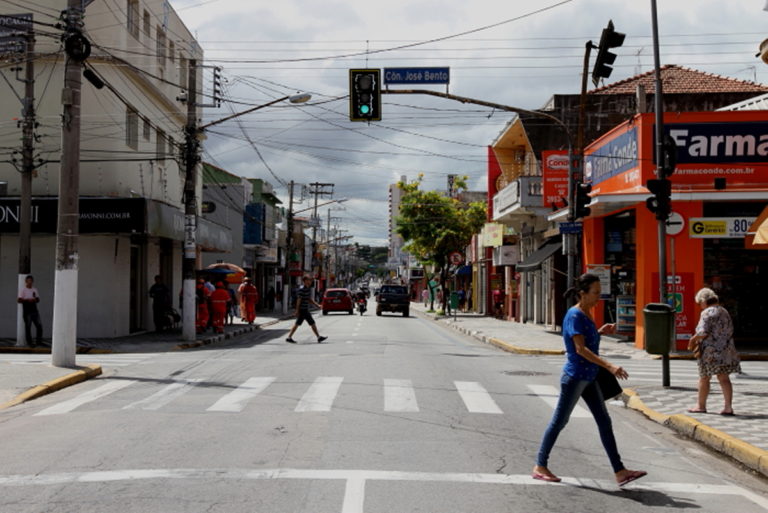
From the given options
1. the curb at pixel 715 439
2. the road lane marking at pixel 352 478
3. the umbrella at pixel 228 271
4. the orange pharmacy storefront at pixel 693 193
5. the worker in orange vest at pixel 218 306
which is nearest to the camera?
the road lane marking at pixel 352 478

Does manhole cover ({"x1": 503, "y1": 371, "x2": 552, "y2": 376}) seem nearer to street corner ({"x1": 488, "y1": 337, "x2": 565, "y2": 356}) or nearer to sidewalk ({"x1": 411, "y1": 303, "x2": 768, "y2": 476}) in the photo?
sidewalk ({"x1": 411, "y1": 303, "x2": 768, "y2": 476})

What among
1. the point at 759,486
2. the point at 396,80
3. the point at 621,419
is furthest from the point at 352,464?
the point at 396,80

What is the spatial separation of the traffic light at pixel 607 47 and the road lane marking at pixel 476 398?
8033 millimetres

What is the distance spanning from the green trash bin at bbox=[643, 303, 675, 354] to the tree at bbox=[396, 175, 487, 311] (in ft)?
134

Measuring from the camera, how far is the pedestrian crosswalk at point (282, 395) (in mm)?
10867

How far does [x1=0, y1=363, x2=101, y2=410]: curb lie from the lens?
11906 mm

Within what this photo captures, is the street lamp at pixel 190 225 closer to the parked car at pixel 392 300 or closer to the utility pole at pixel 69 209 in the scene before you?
the utility pole at pixel 69 209

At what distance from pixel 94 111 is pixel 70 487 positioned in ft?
66.9

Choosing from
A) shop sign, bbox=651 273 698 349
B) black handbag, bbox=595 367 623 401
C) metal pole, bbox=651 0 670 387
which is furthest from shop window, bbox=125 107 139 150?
black handbag, bbox=595 367 623 401

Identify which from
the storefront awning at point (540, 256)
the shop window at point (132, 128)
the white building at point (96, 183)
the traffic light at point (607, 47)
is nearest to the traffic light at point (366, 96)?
the traffic light at point (607, 47)

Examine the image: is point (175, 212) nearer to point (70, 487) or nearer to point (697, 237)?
point (697, 237)

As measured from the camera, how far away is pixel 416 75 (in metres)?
18.6

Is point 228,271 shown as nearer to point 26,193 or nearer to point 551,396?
point 26,193

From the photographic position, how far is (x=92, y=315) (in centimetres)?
2488
